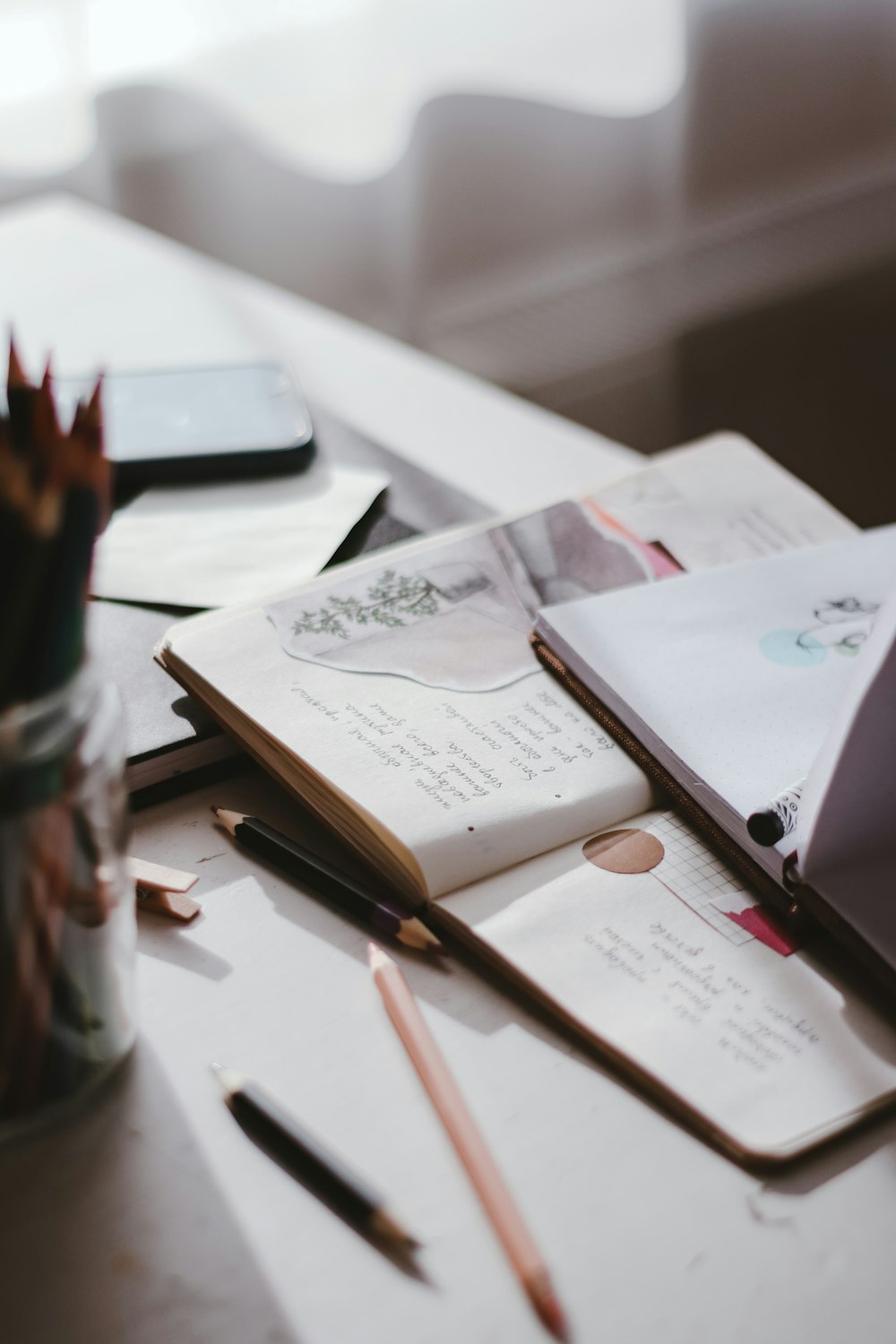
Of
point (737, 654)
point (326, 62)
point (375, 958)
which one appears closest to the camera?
point (375, 958)

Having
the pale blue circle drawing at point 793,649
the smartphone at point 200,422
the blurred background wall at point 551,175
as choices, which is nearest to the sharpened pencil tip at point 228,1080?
the pale blue circle drawing at point 793,649

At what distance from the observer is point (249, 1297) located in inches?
15.2

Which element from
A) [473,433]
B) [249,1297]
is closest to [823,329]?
[473,433]

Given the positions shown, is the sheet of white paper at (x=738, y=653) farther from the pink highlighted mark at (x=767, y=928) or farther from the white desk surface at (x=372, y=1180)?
the white desk surface at (x=372, y=1180)

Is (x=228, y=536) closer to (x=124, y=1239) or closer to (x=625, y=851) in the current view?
(x=625, y=851)

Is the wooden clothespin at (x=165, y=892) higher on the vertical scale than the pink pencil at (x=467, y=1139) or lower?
higher

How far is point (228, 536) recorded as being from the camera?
0.76 meters

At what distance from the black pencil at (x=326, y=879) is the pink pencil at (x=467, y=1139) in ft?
0.04

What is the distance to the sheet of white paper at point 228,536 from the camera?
70 cm

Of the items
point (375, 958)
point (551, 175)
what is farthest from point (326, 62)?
point (375, 958)

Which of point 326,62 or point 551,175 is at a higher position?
point 326,62

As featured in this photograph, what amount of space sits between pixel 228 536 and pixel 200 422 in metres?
0.12

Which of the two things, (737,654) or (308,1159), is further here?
(737,654)

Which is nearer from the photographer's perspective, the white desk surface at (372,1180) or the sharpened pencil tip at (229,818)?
the white desk surface at (372,1180)
